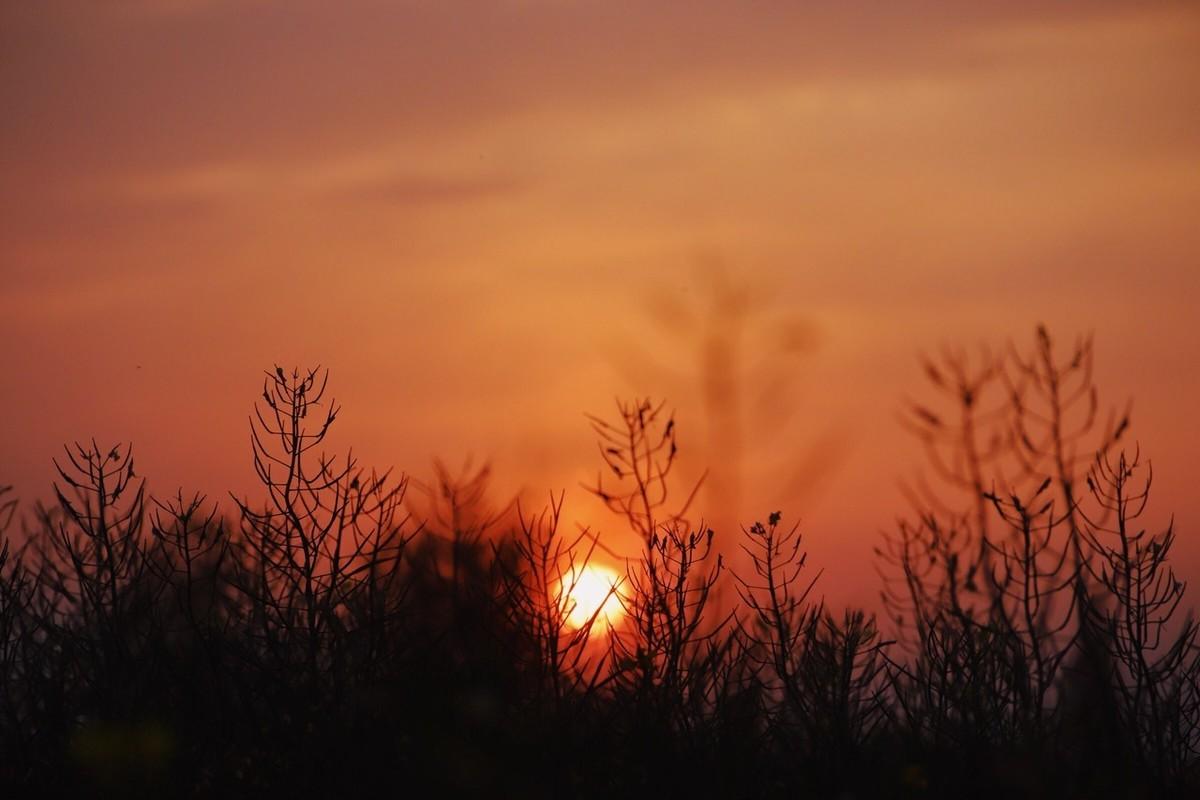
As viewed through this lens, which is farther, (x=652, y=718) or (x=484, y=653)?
(x=484, y=653)

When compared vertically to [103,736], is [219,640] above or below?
above

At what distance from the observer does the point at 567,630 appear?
1423 centimetres

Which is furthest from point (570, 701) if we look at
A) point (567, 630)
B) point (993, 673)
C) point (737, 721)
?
point (993, 673)

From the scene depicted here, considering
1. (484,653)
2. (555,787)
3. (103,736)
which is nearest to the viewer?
(555,787)

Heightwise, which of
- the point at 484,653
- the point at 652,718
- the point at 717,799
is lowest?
the point at 717,799

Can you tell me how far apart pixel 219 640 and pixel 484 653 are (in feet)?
16.8

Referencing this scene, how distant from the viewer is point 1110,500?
14.9 m

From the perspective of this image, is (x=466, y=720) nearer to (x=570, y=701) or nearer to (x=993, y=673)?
(x=570, y=701)

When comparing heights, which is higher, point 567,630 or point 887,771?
point 567,630

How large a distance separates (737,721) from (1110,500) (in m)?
4.91

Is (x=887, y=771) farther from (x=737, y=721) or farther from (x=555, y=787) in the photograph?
(x=555, y=787)

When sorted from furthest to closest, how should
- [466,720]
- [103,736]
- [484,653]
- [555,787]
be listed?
[484,653], [466,720], [103,736], [555,787]

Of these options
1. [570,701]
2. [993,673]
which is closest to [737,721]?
[570,701]

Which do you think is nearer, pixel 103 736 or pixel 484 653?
pixel 103 736
